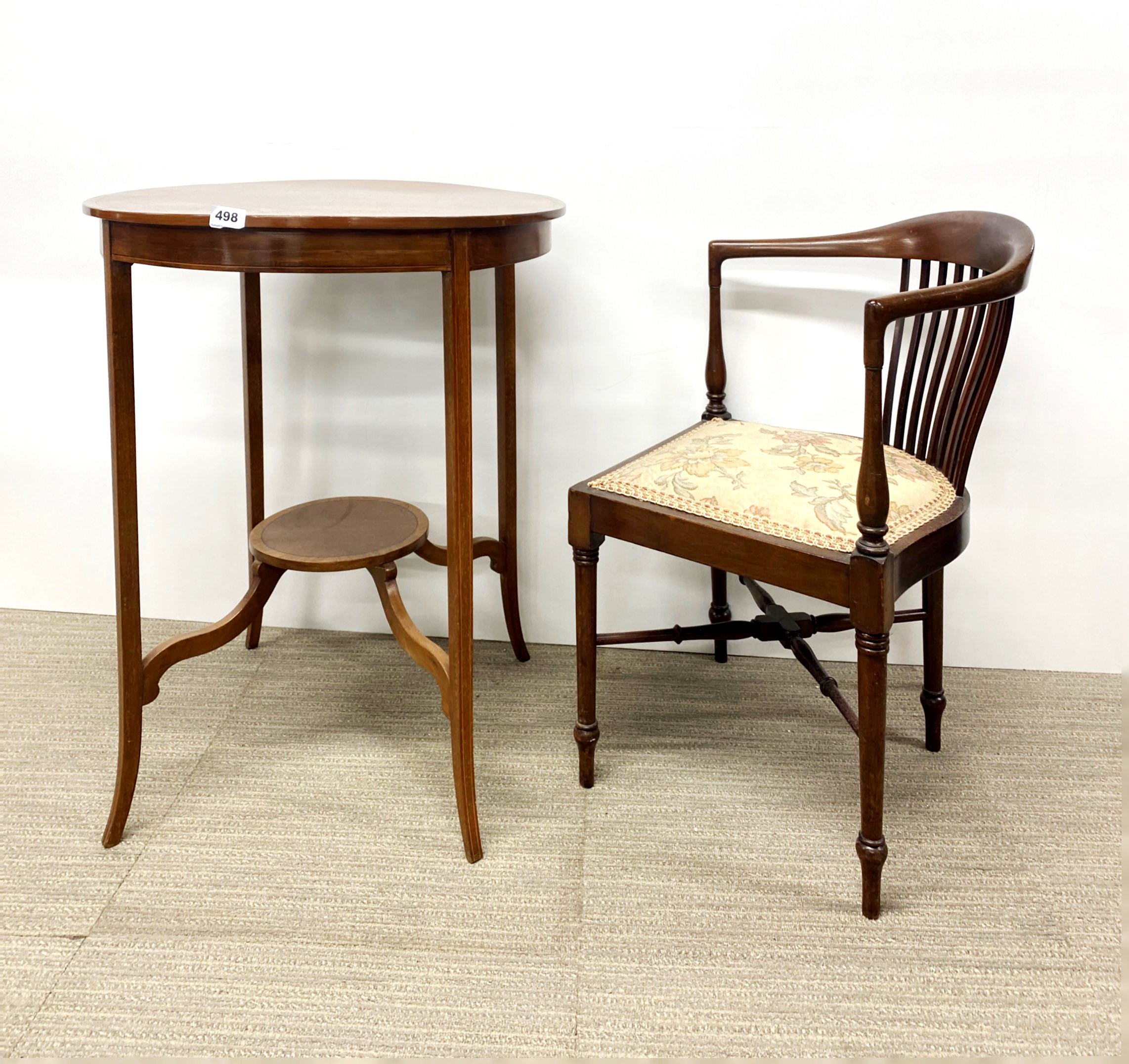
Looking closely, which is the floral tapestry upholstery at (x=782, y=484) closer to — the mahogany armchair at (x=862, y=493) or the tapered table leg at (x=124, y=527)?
the mahogany armchair at (x=862, y=493)

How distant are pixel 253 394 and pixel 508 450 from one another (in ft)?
1.73

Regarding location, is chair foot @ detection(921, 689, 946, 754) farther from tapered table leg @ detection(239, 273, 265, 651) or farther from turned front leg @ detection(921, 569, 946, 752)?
tapered table leg @ detection(239, 273, 265, 651)

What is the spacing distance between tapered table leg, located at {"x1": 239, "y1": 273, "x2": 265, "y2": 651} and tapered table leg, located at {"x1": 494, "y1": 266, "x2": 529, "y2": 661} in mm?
472

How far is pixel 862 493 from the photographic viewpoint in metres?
1.55

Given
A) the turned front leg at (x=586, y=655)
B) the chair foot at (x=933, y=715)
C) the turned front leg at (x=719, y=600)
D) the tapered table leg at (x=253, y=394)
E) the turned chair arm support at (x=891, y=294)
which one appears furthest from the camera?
the turned front leg at (x=719, y=600)

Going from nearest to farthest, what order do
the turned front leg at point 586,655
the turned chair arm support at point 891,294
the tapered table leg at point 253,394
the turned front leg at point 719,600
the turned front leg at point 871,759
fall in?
1. the turned chair arm support at point 891,294
2. the turned front leg at point 871,759
3. the turned front leg at point 586,655
4. the tapered table leg at point 253,394
5. the turned front leg at point 719,600

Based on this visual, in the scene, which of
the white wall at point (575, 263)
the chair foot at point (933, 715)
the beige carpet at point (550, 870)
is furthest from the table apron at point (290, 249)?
the chair foot at point (933, 715)

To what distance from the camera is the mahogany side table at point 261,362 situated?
154 cm

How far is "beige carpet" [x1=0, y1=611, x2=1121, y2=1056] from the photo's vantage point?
4.91 ft

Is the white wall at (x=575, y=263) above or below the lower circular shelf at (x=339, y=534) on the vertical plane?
above

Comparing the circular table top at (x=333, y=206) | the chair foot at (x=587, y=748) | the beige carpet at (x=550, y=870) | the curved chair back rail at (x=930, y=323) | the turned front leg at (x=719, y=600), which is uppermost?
the circular table top at (x=333, y=206)

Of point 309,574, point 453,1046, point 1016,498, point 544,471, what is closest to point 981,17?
point 1016,498

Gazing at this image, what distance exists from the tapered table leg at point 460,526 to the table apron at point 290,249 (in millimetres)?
37

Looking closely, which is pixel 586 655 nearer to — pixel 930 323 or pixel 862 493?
pixel 862 493
